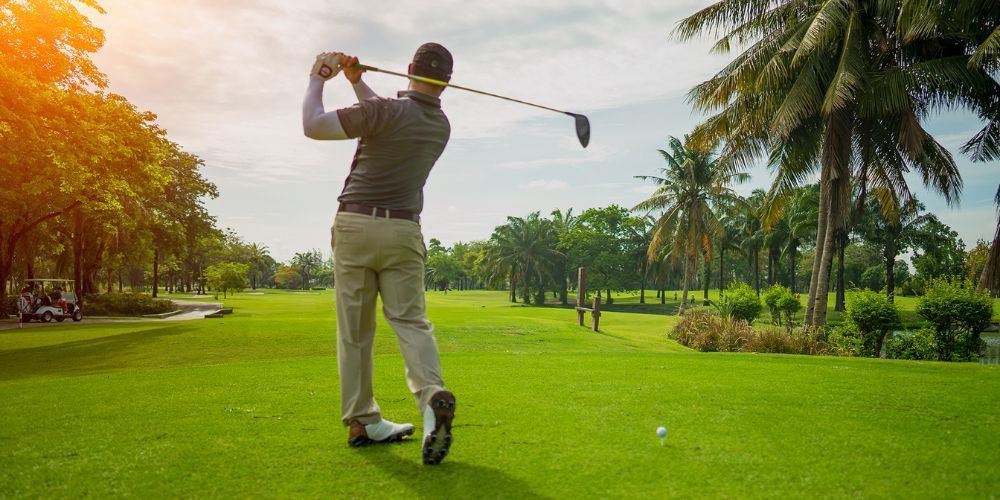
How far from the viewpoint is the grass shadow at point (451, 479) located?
290cm

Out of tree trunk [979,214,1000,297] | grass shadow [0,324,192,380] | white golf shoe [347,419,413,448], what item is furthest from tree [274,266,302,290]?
white golf shoe [347,419,413,448]

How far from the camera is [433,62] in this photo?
3920mm

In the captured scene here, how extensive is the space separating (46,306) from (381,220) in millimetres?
31648

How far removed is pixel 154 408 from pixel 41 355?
1163cm

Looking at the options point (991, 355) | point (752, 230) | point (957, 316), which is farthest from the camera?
point (752, 230)

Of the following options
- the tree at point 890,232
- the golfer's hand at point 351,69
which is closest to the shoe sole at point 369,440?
the golfer's hand at point 351,69

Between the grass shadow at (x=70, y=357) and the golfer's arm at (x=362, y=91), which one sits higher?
the golfer's arm at (x=362, y=91)

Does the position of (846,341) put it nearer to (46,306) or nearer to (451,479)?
(451,479)

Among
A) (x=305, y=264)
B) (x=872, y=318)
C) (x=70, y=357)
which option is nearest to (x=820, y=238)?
(x=872, y=318)

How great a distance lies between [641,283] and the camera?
76.9 metres

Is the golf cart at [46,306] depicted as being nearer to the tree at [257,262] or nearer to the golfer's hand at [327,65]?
the golfer's hand at [327,65]

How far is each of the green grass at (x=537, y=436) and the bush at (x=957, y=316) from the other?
1082cm

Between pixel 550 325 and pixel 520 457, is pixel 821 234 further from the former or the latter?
pixel 520 457

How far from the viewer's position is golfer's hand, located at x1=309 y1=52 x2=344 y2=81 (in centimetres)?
380
